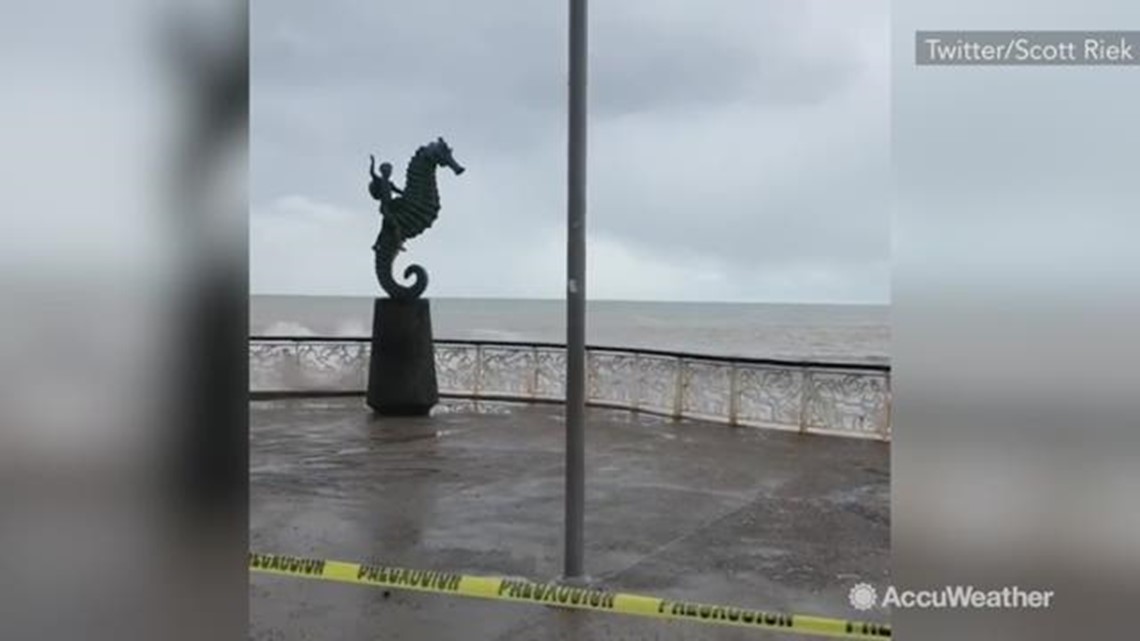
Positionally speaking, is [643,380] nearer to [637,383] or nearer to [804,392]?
[637,383]

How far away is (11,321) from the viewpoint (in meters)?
0.94

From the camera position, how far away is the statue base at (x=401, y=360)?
1007 cm

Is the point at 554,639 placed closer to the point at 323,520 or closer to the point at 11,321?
the point at 323,520

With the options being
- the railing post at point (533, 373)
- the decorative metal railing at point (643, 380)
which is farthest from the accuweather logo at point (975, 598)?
the railing post at point (533, 373)

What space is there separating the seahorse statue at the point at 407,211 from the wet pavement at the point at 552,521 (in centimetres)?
203

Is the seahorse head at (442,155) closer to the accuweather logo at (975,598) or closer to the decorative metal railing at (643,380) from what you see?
the decorative metal railing at (643,380)

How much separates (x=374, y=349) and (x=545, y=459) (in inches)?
148

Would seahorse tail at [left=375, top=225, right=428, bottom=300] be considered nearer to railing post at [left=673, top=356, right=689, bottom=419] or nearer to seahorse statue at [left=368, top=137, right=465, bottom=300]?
seahorse statue at [left=368, top=137, right=465, bottom=300]

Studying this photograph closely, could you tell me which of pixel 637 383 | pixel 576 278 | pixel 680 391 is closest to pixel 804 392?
pixel 680 391

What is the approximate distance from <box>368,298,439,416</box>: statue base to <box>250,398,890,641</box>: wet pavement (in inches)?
41.9

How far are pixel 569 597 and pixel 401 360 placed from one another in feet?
22.7

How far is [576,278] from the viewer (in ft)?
13.5

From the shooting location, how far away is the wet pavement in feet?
11.7

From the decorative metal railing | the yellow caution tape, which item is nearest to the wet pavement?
the yellow caution tape
